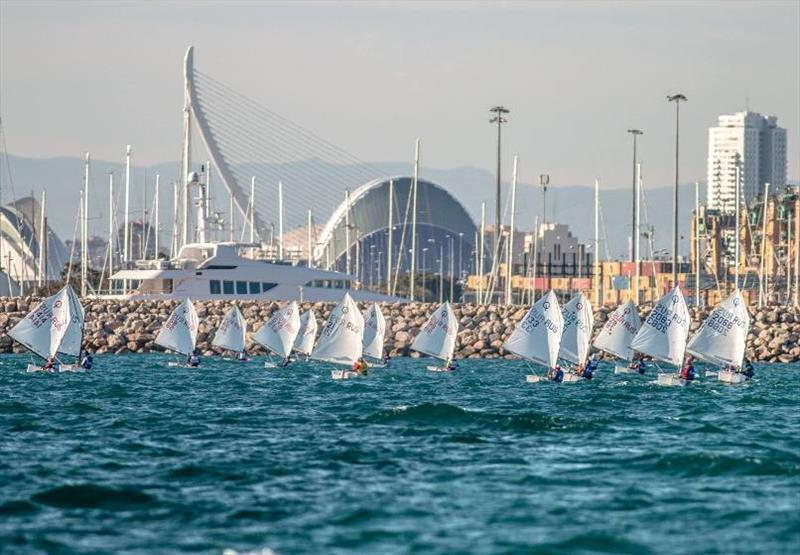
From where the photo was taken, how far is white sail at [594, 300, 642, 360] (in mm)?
62844

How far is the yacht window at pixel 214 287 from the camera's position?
363ft

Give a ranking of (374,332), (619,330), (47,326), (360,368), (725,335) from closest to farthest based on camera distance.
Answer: (725,335)
(47,326)
(360,368)
(619,330)
(374,332)

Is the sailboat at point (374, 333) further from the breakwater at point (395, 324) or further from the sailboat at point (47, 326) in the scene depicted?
the breakwater at point (395, 324)

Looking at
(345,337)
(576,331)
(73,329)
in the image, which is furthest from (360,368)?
(73,329)

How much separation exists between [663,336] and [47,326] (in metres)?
20.0

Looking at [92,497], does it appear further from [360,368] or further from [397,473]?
[360,368]

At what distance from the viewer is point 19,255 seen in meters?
187

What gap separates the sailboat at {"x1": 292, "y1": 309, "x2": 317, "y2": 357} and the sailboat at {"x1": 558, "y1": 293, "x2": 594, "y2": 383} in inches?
697

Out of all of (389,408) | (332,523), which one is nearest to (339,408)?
(389,408)

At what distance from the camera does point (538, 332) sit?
185 ft

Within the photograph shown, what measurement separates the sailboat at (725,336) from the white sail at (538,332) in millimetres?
4114

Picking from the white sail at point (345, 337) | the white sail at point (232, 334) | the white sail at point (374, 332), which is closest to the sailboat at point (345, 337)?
the white sail at point (345, 337)

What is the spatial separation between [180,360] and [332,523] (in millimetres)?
51414

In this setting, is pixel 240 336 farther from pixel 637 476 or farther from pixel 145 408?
pixel 637 476
